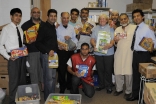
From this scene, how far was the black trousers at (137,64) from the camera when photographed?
2.79 metres

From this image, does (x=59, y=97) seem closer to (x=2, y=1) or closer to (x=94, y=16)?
(x=2, y=1)

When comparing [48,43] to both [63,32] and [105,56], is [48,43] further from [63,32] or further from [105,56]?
[105,56]

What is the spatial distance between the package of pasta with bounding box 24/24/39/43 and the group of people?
0.06 meters

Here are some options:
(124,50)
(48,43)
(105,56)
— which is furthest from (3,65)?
(124,50)

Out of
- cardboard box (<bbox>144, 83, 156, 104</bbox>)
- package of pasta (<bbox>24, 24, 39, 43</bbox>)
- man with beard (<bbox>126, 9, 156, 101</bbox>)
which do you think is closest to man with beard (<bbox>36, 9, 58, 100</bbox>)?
package of pasta (<bbox>24, 24, 39, 43</bbox>)

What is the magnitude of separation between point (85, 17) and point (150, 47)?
139 centimetres

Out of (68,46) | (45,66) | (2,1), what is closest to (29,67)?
(45,66)

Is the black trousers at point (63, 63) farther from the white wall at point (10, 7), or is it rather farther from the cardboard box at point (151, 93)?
the cardboard box at point (151, 93)

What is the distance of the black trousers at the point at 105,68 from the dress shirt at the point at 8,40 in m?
1.51

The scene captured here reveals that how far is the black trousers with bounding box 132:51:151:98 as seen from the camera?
2.79 metres

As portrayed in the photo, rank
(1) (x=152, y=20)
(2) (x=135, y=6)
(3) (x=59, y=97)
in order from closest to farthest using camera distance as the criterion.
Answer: (3) (x=59, y=97)
(1) (x=152, y=20)
(2) (x=135, y=6)

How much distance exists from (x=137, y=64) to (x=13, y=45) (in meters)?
2.01

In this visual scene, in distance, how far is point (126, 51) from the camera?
297 centimetres

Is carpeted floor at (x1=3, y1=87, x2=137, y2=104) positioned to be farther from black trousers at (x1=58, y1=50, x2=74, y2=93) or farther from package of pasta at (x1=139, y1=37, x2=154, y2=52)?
package of pasta at (x1=139, y1=37, x2=154, y2=52)
